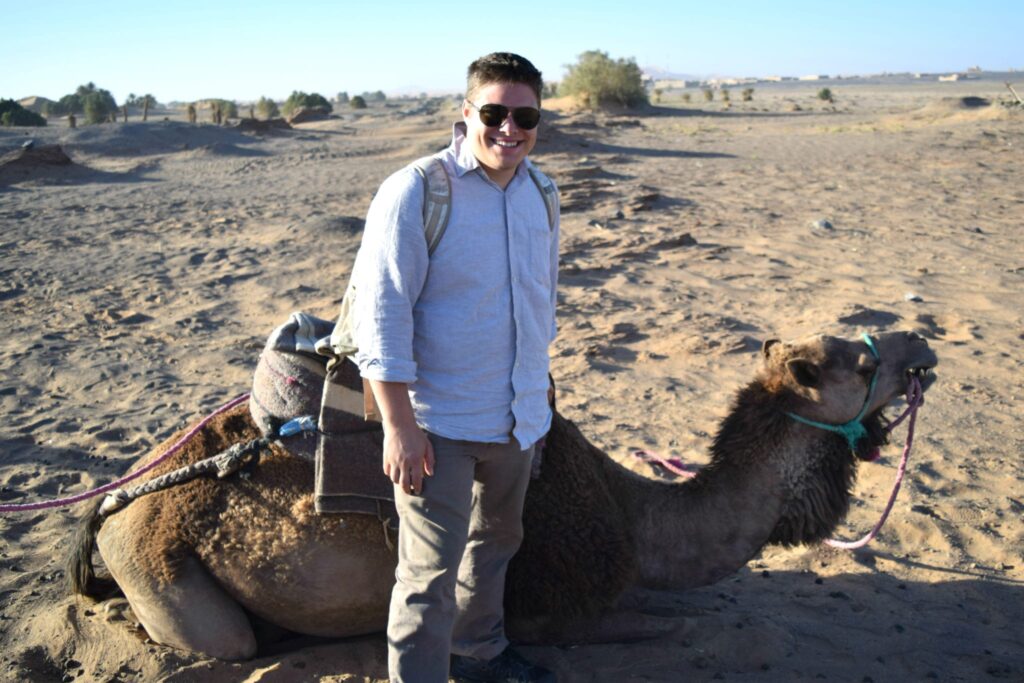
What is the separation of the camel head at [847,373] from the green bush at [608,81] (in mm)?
40750

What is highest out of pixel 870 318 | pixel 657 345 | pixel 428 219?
pixel 428 219

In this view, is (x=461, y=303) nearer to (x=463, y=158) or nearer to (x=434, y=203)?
(x=434, y=203)

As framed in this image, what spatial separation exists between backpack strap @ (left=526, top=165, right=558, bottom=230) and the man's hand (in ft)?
2.84

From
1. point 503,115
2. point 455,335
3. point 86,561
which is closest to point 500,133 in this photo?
point 503,115

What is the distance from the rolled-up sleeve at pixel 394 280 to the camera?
263cm

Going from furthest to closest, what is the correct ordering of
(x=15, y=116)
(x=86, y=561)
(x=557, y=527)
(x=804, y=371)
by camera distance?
(x=15, y=116) < (x=86, y=561) < (x=804, y=371) < (x=557, y=527)

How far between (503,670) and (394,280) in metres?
1.65

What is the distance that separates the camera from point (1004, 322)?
8273mm

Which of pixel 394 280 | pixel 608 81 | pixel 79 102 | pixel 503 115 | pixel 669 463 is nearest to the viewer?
pixel 394 280

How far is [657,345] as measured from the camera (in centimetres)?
790

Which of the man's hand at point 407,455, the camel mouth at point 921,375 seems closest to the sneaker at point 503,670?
the man's hand at point 407,455

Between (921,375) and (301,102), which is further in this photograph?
(301,102)

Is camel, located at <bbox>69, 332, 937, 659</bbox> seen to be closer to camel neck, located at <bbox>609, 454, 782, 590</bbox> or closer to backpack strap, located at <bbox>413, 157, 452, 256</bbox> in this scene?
camel neck, located at <bbox>609, 454, 782, 590</bbox>

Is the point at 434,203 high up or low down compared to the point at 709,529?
up
